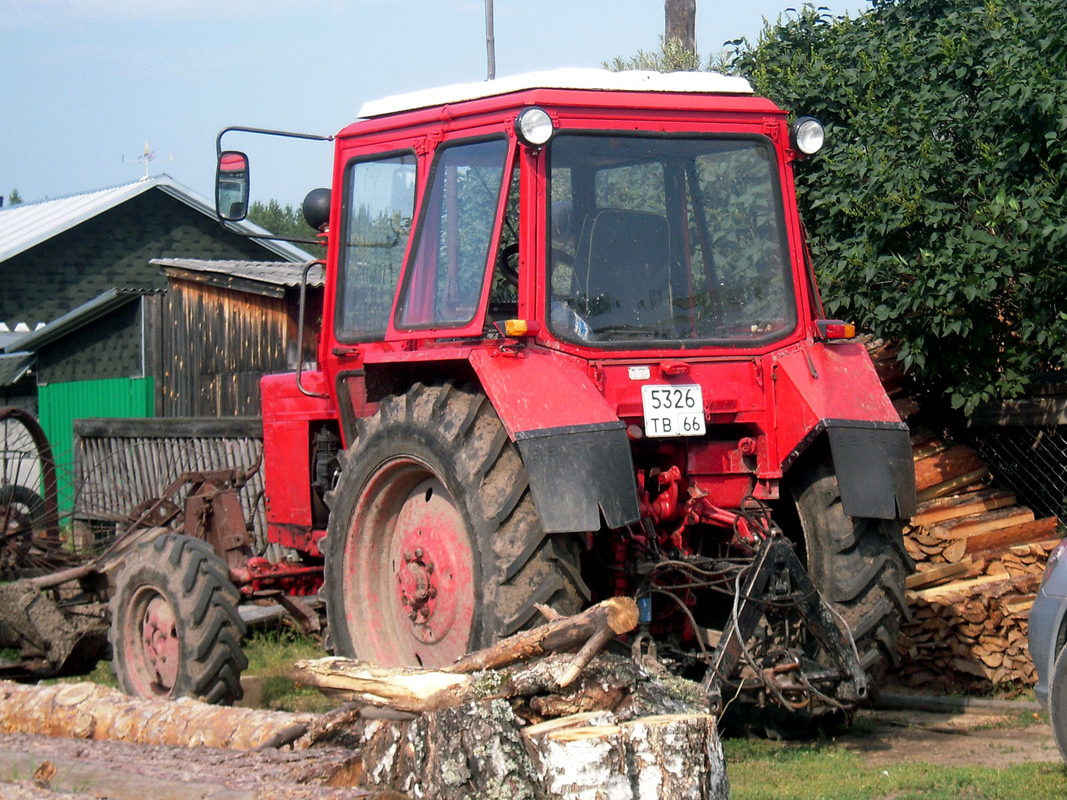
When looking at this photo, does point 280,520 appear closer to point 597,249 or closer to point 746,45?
point 597,249

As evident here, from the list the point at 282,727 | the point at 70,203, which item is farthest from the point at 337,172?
the point at 70,203

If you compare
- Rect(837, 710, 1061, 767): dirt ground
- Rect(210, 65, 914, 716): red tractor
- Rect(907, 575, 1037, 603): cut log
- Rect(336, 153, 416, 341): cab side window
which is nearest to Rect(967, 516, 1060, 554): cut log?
Rect(907, 575, 1037, 603): cut log

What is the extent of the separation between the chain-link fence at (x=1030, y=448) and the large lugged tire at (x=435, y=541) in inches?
181

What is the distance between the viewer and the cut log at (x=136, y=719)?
482cm

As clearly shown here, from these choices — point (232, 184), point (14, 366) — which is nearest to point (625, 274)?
point (232, 184)

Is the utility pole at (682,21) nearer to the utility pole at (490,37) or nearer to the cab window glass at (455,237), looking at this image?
the utility pole at (490,37)

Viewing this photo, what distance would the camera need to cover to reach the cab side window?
20.8 feet

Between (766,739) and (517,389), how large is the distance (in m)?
2.19

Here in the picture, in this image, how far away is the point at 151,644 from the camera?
671 centimetres

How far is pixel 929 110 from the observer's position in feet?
28.4

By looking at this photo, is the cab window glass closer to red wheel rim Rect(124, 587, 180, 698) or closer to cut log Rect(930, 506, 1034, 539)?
red wheel rim Rect(124, 587, 180, 698)

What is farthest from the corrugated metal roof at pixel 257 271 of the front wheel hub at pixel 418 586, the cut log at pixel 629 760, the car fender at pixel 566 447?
the cut log at pixel 629 760

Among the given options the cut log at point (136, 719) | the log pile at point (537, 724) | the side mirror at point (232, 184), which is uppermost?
the side mirror at point (232, 184)

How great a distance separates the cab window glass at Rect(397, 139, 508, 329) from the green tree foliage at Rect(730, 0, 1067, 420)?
3.35 m
